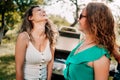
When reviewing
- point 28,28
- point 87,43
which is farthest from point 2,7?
point 87,43

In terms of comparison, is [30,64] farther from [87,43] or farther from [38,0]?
[38,0]

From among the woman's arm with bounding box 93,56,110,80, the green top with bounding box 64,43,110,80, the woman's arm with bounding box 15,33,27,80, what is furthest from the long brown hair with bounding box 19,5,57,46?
the woman's arm with bounding box 93,56,110,80

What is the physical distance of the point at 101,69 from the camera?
5.94 ft

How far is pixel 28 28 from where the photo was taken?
10.5 feet

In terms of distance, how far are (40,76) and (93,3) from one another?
4.56 ft

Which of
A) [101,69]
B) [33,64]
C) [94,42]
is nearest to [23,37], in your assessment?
[33,64]

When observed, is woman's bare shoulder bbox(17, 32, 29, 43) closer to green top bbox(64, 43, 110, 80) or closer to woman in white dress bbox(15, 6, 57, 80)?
woman in white dress bbox(15, 6, 57, 80)

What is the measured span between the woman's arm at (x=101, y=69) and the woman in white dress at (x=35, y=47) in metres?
1.32

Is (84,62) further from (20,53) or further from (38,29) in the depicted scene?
(38,29)

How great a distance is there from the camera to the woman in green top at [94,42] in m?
1.89

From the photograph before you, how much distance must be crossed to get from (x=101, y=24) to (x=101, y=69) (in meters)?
0.33

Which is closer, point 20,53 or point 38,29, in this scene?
point 20,53

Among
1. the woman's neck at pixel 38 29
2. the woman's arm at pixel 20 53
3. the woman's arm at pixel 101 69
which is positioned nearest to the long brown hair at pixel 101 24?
the woman's arm at pixel 101 69

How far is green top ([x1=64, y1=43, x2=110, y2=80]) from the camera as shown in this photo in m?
1.89
